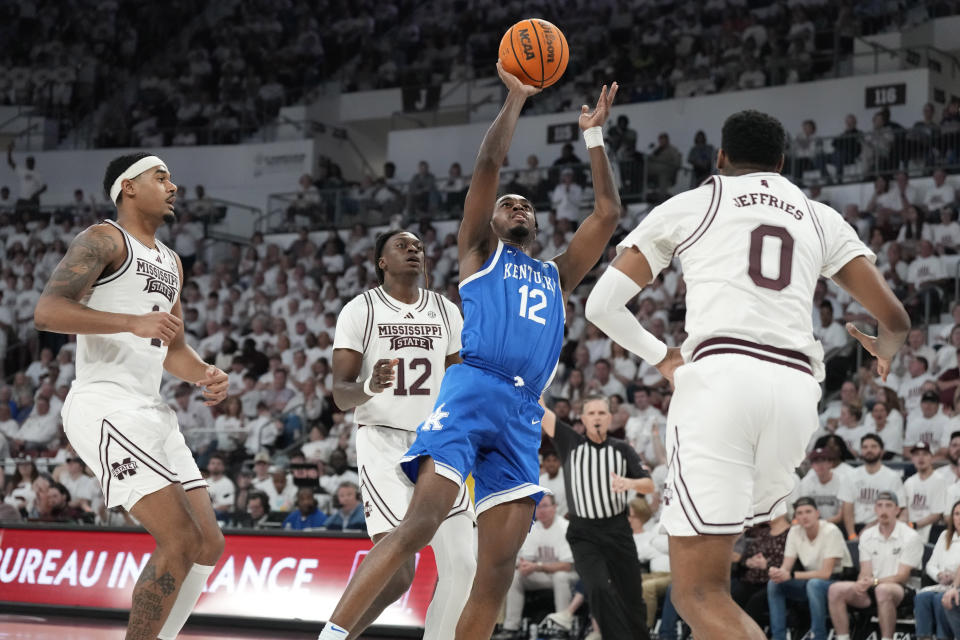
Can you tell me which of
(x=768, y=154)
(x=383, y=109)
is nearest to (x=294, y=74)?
(x=383, y=109)

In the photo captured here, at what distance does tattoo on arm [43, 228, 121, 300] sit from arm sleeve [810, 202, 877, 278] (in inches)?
131

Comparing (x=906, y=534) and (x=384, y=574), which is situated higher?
(x=384, y=574)

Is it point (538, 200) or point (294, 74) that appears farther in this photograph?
point (294, 74)

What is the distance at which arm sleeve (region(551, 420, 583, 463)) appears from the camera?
9.56 metres

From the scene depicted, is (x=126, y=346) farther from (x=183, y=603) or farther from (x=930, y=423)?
(x=930, y=423)

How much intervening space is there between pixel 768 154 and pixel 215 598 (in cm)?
851

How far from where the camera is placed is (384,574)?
4.77 m

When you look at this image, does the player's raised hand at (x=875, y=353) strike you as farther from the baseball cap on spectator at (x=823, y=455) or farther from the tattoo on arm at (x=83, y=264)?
the baseball cap on spectator at (x=823, y=455)

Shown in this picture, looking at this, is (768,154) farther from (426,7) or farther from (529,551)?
(426,7)

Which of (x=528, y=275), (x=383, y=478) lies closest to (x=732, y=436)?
(x=528, y=275)

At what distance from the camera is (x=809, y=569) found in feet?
33.1

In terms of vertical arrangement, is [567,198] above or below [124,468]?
above

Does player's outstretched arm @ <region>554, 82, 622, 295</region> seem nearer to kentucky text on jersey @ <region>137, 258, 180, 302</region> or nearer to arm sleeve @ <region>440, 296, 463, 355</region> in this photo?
arm sleeve @ <region>440, 296, 463, 355</region>

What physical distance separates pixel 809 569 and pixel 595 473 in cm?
239
